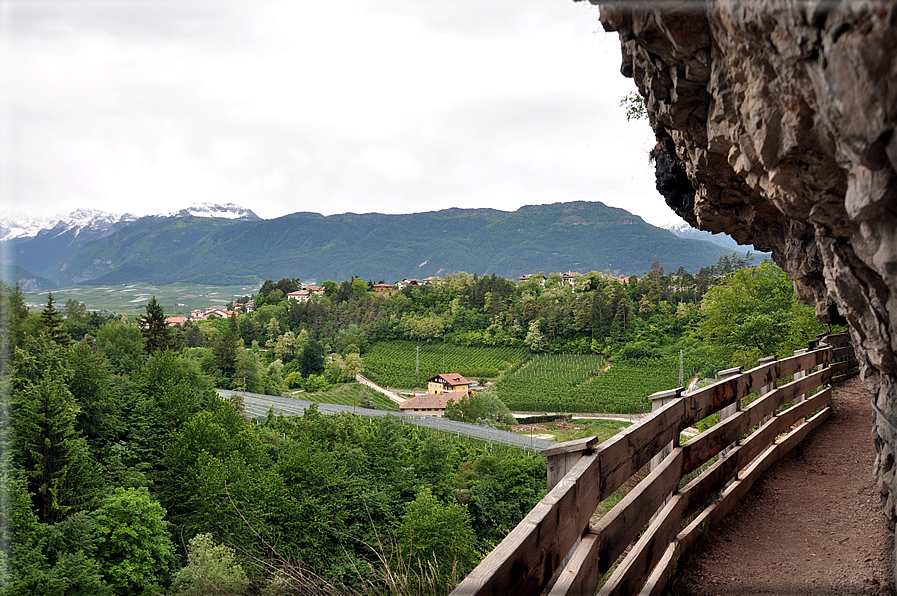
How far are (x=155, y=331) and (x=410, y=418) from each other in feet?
74.3

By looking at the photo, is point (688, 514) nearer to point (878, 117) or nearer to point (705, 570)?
point (705, 570)

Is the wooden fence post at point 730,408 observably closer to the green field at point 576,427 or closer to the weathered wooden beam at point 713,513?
the weathered wooden beam at point 713,513

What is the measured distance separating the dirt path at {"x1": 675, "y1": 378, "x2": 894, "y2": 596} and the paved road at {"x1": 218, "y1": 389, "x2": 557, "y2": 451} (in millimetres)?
Result: 29460

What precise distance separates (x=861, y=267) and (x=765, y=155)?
56 centimetres

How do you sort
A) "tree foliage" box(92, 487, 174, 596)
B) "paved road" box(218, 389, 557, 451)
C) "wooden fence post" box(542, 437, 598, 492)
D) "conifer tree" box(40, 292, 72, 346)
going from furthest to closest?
"paved road" box(218, 389, 557, 451)
"conifer tree" box(40, 292, 72, 346)
"tree foliage" box(92, 487, 174, 596)
"wooden fence post" box(542, 437, 598, 492)

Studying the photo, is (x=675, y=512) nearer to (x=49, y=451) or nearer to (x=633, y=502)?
(x=633, y=502)

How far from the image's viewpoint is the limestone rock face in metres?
1.24

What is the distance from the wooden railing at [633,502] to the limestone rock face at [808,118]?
744 mm

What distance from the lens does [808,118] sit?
5.84ft

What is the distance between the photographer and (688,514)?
2740 millimetres

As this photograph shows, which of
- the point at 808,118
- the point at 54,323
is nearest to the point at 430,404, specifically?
A: the point at 54,323

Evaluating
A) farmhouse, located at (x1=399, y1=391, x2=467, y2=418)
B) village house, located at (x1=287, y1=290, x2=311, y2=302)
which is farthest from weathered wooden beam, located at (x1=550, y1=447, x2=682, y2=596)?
village house, located at (x1=287, y1=290, x2=311, y2=302)

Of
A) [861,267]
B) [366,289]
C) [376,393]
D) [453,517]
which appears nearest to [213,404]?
[453,517]

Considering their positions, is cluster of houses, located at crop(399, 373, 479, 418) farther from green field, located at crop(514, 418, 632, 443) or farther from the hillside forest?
green field, located at crop(514, 418, 632, 443)
